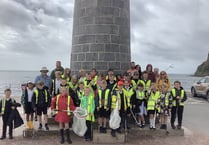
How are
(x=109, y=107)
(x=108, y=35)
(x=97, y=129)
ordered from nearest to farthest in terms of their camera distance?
(x=109, y=107)
(x=97, y=129)
(x=108, y=35)

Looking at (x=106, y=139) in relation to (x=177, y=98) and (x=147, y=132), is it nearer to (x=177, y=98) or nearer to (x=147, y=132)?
(x=147, y=132)

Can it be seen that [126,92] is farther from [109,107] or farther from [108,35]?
[108,35]

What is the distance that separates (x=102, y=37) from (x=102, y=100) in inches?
132

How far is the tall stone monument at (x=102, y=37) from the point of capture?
1052 cm

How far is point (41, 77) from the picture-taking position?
30.0 feet

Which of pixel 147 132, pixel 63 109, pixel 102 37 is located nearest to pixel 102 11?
pixel 102 37

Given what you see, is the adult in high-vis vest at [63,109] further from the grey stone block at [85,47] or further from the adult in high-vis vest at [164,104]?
the grey stone block at [85,47]

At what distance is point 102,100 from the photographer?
313 inches

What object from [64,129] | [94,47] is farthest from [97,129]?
[94,47]

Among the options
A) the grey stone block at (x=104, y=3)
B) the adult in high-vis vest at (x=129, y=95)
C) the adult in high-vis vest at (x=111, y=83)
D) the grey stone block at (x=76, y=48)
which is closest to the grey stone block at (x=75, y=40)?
the grey stone block at (x=76, y=48)

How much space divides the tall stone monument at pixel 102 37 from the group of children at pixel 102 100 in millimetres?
1302

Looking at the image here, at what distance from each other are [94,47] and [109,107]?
3.28 metres

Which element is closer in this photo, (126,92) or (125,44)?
(126,92)

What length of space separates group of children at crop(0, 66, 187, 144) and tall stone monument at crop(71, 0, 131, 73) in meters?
1.30
